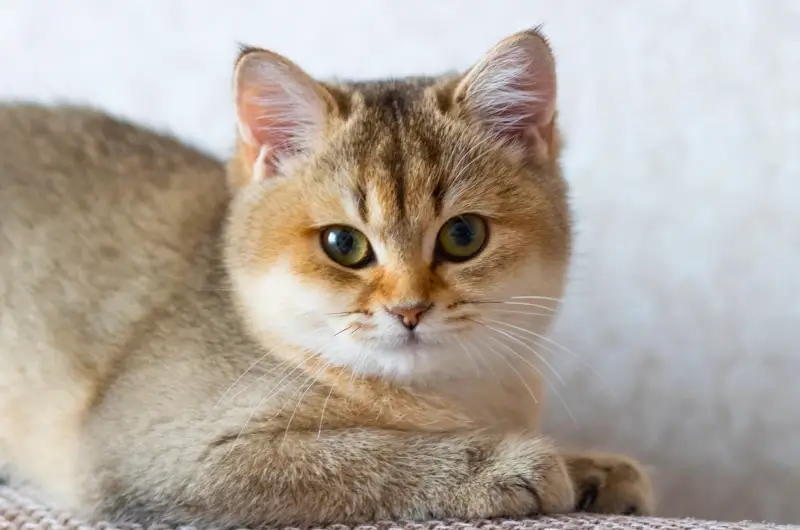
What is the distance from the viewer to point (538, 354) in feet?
3.35

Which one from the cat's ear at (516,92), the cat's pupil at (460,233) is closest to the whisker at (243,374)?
the cat's pupil at (460,233)

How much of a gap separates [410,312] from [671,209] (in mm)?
821

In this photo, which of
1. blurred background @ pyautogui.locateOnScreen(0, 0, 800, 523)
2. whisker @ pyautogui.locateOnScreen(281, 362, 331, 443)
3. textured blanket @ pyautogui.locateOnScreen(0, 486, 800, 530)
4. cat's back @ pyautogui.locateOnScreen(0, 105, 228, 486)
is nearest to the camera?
textured blanket @ pyautogui.locateOnScreen(0, 486, 800, 530)

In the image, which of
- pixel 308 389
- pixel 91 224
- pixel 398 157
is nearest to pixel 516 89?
pixel 398 157

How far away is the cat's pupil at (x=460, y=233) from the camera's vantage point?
0.93m

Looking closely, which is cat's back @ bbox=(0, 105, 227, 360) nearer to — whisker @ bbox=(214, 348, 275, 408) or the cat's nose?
whisker @ bbox=(214, 348, 275, 408)

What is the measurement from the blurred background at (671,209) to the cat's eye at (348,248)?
1.96 feet

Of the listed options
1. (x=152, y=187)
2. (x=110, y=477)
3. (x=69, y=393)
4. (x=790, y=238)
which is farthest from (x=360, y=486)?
(x=790, y=238)

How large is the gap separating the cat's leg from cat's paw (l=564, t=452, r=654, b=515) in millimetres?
91

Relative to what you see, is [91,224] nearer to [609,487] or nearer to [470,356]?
[470,356]

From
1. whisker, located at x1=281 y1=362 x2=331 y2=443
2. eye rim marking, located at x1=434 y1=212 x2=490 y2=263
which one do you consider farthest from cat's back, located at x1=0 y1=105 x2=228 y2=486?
eye rim marking, located at x1=434 y1=212 x2=490 y2=263

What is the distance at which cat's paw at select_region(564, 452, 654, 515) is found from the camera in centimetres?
97

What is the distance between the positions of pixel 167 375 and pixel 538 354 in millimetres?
422

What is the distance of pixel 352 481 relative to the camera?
87cm
